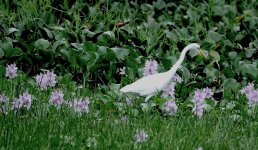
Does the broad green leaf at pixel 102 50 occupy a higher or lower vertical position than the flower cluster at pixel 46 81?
higher

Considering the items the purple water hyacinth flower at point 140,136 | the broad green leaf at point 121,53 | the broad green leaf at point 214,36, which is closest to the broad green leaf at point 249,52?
the broad green leaf at point 214,36

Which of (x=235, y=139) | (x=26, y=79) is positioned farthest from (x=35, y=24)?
(x=235, y=139)

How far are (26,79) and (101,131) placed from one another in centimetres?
136

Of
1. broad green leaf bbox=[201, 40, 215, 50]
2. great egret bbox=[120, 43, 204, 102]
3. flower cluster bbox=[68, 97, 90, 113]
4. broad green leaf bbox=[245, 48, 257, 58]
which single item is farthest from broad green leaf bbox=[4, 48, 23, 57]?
broad green leaf bbox=[245, 48, 257, 58]

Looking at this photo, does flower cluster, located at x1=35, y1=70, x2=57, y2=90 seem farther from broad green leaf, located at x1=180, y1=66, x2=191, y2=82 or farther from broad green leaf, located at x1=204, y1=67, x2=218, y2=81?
broad green leaf, located at x1=204, y1=67, x2=218, y2=81

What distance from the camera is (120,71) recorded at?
605 centimetres

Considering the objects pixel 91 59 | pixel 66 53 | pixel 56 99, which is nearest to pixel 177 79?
pixel 91 59

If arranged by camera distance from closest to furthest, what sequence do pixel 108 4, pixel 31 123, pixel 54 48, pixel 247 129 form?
pixel 31 123 → pixel 247 129 → pixel 54 48 → pixel 108 4

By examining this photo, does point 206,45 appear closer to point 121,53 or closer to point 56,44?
point 121,53

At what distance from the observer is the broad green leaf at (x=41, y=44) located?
20.3ft

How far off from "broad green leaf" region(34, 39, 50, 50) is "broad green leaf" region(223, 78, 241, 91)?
56.2 inches

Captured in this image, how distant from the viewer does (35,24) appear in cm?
677

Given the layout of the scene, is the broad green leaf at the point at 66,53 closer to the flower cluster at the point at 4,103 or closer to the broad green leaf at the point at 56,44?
the broad green leaf at the point at 56,44

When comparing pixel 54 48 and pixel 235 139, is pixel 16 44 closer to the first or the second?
pixel 54 48
